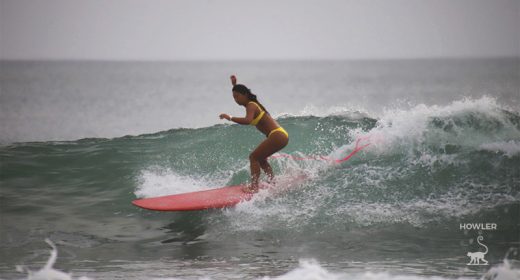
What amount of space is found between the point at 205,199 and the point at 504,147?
177 inches

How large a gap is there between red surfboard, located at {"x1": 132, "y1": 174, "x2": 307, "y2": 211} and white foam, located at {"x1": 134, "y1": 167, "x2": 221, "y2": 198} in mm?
710

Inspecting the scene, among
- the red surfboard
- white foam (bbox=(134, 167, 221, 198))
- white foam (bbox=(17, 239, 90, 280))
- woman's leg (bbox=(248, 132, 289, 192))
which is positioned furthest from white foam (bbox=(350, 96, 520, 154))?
white foam (bbox=(17, 239, 90, 280))

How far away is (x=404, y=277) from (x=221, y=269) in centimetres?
161

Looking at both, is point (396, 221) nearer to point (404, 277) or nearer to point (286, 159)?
point (404, 277)

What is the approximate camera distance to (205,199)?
261 inches

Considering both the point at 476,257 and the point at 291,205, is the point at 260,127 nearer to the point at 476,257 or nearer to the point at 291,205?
the point at 291,205

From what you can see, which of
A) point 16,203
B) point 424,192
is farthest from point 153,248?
point 424,192

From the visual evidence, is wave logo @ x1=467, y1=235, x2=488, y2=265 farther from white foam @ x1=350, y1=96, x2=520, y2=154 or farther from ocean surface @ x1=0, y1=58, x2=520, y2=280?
white foam @ x1=350, y1=96, x2=520, y2=154

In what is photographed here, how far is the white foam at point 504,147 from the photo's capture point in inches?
311

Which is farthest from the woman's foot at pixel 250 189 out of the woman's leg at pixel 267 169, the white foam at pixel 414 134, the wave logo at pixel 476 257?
the wave logo at pixel 476 257

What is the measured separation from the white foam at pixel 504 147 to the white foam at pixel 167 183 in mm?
3951

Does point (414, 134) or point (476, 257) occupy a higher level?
point (414, 134)

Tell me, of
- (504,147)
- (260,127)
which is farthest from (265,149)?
(504,147)

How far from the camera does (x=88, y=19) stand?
3991 centimetres
